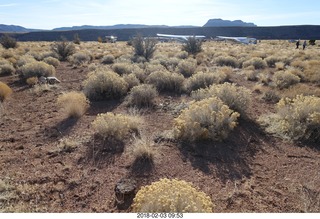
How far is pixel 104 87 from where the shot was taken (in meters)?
10.5

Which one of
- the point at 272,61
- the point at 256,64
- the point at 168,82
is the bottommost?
the point at 272,61

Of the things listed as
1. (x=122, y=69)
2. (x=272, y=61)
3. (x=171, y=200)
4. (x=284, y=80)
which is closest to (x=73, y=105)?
Answer: (x=171, y=200)

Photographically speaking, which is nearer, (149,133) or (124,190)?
(124,190)

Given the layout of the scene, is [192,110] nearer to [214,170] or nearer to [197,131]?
[197,131]

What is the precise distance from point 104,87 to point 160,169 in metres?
5.73

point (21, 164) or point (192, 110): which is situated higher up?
point (192, 110)

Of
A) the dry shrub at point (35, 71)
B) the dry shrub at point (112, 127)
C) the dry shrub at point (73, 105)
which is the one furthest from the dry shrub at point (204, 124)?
the dry shrub at point (35, 71)

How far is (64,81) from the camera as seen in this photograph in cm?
1402

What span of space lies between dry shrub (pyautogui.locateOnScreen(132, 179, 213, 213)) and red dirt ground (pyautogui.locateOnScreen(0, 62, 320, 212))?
0.79 metres

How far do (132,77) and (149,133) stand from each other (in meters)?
5.13

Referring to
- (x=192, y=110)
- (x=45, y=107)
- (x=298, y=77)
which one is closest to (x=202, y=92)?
(x=192, y=110)

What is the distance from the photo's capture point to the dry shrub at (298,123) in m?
6.79

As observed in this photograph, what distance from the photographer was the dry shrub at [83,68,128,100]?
10.4 meters

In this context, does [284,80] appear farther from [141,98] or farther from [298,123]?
[141,98]
